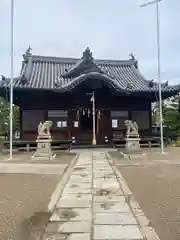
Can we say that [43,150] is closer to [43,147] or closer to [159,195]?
[43,147]

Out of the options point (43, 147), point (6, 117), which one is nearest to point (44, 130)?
point (43, 147)

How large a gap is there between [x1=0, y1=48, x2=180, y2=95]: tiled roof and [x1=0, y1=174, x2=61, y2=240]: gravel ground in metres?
10.9

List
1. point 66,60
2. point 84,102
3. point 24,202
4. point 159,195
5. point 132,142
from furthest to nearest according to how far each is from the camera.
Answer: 1. point 66,60
2. point 84,102
3. point 132,142
4. point 159,195
5. point 24,202

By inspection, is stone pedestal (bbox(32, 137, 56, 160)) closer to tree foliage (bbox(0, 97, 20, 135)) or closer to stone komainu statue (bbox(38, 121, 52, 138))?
stone komainu statue (bbox(38, 121, 52, 138))

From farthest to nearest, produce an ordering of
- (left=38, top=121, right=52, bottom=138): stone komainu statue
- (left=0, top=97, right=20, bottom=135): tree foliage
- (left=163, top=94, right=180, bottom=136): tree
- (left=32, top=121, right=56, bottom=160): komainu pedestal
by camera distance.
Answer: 1. (left=0, top=97, right=20, bottom=135): tree foliage
2. (left=163, top=94, right=180, bottom=136): tree
3. (left=38, top=121, right=52, bottom=138): stone komainu statue
4. (left=32, top=121, right=56, bottom=160): komainu pedestal

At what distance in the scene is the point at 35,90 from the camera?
18.5 meters

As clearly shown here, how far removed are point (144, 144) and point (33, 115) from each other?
817 cm

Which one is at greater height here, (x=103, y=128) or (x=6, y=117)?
(x=6, y=117)

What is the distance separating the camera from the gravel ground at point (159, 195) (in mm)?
3979

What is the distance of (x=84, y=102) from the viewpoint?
19.9 metres

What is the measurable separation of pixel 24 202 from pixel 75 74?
1662 cm

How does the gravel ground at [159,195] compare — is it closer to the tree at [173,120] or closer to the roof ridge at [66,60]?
the roof ridge at [66,60]

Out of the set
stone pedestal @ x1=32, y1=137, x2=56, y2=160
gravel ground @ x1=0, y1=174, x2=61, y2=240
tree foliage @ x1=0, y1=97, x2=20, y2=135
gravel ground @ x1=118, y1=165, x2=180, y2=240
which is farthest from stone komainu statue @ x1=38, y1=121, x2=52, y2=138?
tree foliage @ x1=0, y1=97, x2=20, y2=135

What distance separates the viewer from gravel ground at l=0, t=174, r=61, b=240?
3963 mm
